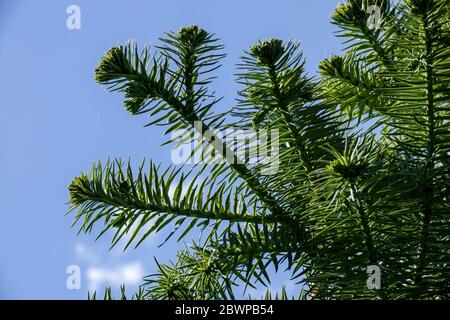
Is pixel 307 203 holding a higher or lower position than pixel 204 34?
lower

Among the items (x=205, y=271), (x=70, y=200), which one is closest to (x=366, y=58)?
(x=205, y=271)

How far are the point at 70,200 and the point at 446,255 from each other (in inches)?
44.9

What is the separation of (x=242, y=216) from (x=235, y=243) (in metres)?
0.10

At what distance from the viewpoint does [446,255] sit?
1.89m

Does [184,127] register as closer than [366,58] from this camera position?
Yes

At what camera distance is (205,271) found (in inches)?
85.9

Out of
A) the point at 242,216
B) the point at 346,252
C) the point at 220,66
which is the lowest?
the point at 346,252
